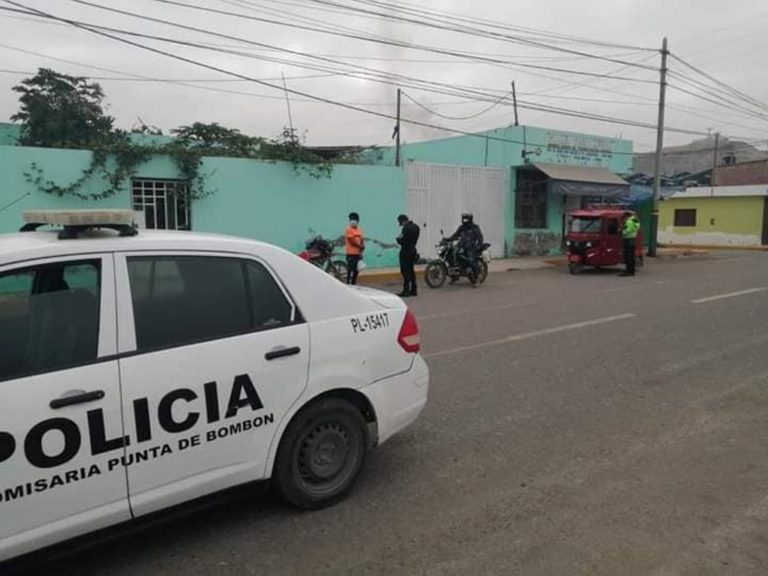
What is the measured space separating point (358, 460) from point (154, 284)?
154 centimetres

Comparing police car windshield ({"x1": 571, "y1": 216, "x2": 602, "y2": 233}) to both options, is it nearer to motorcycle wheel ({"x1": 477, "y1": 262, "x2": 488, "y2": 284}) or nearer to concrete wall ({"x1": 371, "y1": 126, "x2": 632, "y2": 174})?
concrete wall ({"x1": 371, "y1": 126, "x2": 632, "y2": 174})

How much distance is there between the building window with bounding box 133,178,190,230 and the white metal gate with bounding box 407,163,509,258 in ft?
22.0

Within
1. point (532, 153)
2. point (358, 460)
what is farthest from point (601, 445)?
point (532, 153)

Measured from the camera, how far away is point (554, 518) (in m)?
3.35

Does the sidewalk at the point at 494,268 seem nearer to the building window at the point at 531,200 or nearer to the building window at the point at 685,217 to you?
the building window at the point at 531,200

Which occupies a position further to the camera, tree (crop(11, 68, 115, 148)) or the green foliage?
tree (crop(11, 68, 115, 148))

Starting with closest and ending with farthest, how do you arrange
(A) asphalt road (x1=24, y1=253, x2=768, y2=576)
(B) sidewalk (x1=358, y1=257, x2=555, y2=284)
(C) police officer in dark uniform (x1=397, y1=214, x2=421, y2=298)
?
(A) asphalt road (x1=24, y1=253, x2=768, y2=576) < (C) police officer in dark uniform (x1=397, y1=214, x2=421, y2=298) < (B) sidewalk (x1=358, y1=257, x2=555, y2=284)

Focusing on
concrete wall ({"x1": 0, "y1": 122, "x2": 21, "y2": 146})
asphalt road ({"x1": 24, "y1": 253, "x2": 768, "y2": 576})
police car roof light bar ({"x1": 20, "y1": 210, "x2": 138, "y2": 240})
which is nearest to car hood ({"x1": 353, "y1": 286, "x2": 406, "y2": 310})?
asphalt road ({"x1": 24, "y1": 253, "x2": 768, "y2": 576})

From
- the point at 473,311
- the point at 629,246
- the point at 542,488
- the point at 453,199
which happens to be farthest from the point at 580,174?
the point at 542,488

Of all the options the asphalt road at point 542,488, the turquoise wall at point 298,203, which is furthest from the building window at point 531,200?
the asphalt road at point 542,488

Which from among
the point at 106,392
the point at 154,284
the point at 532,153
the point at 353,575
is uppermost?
the point at 532,153

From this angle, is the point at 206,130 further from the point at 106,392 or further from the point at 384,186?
the point at 106,392

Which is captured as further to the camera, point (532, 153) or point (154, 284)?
point (532, 153)

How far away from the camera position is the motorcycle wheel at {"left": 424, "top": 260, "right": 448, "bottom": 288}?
1424 cm
